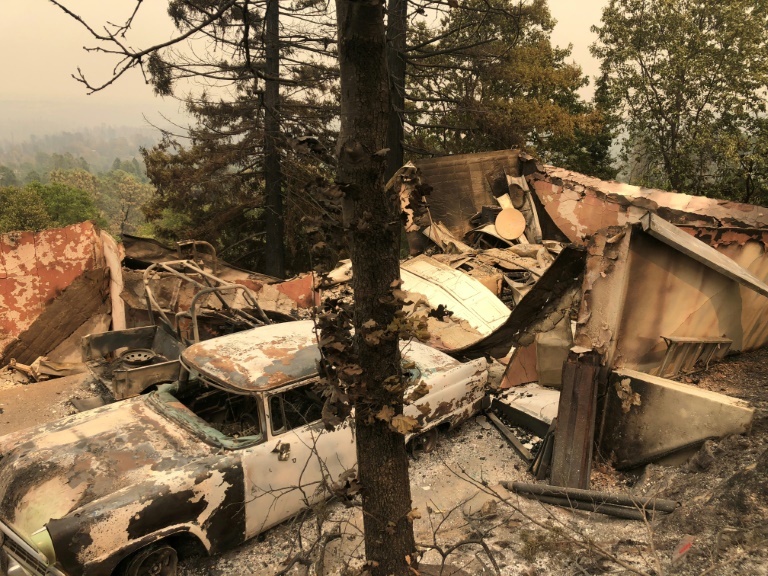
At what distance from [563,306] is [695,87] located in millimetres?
14847

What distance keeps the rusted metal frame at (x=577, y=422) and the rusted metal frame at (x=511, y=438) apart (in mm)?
718

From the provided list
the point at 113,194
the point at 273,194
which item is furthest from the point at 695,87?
the point at 113,194

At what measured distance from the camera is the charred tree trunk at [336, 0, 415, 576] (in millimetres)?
2057

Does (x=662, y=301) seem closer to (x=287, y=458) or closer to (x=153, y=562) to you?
(x=287, y=458)

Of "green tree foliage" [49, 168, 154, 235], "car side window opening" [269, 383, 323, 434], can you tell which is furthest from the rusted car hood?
"green tree foliage" [49, 168, 154, 235]

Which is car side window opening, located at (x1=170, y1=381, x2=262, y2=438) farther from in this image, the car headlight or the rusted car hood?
the car headlight

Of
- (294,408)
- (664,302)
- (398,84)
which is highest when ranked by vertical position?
(398,84)

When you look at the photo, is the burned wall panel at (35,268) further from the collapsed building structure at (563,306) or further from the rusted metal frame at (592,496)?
the rusted metal frame at (592,496)

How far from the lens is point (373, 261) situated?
2270 millimetres

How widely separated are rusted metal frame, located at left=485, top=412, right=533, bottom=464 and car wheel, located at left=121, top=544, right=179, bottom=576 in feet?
10.8

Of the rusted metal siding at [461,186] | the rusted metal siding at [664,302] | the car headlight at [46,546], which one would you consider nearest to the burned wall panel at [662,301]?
the rusted metal siding at [664,302]

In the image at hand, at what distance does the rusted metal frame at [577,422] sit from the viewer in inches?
175

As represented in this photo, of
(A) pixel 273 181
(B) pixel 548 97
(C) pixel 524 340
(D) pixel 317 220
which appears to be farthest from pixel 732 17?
(D) pixel 317 220

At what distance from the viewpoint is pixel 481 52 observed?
1480cm
